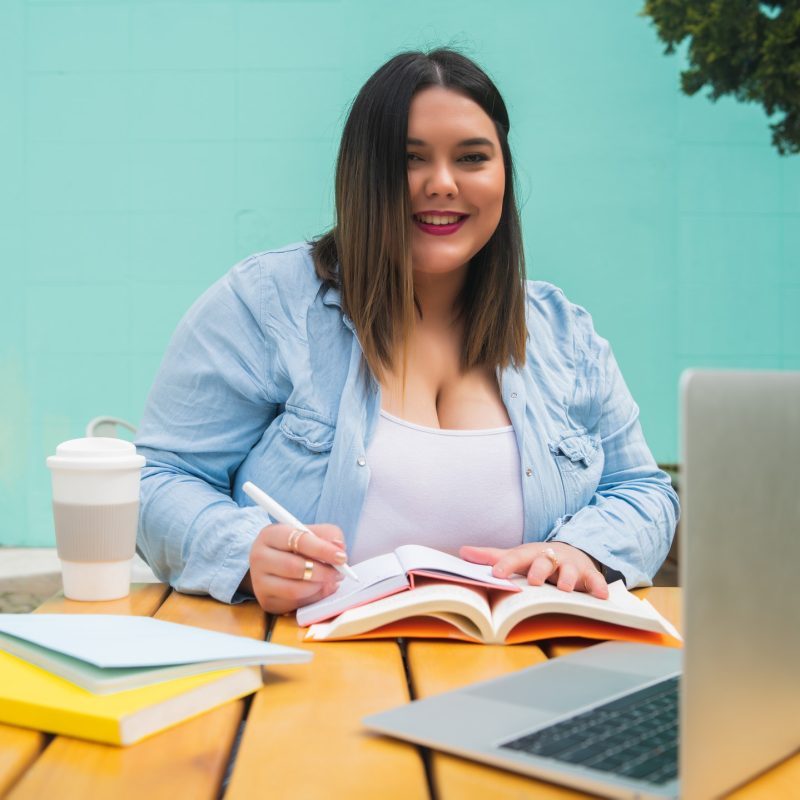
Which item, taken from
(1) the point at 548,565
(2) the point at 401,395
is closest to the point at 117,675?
(1) the point at 548,565

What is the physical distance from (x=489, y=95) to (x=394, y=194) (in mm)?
232

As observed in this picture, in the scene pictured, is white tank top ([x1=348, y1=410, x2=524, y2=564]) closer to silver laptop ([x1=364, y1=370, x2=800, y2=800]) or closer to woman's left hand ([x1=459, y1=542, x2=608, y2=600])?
woman's left hand ([x1=459, y1=542, x2=608, y2=600])

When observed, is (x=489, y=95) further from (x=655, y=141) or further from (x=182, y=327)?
(x=655, y=141)

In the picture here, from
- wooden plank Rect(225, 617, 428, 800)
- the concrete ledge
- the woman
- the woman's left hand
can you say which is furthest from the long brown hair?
the concrete ledge

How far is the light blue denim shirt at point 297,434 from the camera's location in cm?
126

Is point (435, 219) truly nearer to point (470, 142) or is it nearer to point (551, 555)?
point (470, 142)

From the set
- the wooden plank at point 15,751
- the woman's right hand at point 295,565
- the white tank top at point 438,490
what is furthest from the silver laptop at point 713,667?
the white tank top at point 438,490

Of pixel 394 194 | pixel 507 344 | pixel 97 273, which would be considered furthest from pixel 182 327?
pixel 97 273

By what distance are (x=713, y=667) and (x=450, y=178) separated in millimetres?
997

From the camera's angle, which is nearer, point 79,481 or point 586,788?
point 586,788

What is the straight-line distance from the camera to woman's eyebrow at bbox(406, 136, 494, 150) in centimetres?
141

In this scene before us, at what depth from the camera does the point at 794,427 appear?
597mm

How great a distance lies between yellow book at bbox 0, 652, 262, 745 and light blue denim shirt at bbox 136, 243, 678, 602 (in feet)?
1.43

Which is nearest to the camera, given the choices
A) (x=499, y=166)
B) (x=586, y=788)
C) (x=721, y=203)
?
(x=586, y=788)
